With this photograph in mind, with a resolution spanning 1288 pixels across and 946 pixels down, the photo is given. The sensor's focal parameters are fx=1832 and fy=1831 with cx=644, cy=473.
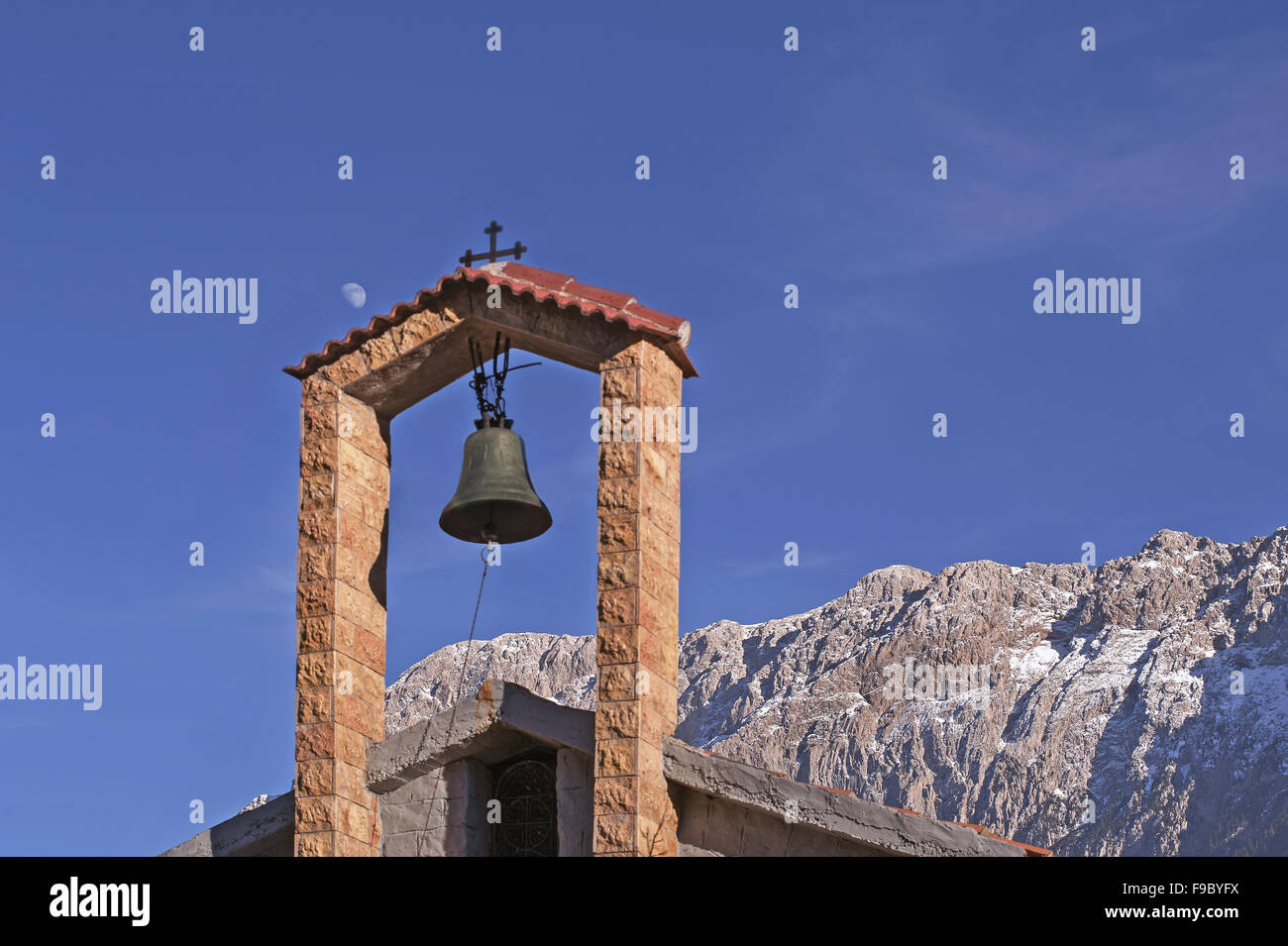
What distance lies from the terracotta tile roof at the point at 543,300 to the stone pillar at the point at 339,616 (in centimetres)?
18

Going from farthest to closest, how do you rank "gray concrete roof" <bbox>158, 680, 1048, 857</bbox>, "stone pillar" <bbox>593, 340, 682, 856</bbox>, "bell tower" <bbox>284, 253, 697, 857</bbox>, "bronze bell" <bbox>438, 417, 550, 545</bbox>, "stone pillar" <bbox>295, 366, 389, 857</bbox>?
"bronze bell" <bbox>438, 417, 550, 545</bbox>
"stone pillar" <bbox>295, 366, 389, 857</bbox>
"bell tower" <bbox>284, 253, 697, 857</bbox>
"stone pillar" <bbox>593, 340, 682, 856</bbox>
"gray concrete roof" <bbox>158, 680, 1048, 857</bbox>

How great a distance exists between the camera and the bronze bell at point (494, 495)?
1531 cm

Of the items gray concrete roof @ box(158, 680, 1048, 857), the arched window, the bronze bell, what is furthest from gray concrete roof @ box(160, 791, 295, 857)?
the bronze bell

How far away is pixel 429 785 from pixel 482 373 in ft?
11.5

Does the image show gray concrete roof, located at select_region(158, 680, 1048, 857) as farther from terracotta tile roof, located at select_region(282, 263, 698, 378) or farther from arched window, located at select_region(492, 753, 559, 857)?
terracotta tile roof, located at select_region(282, 263, 698, 378)

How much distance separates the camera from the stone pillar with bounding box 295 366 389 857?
586 inches

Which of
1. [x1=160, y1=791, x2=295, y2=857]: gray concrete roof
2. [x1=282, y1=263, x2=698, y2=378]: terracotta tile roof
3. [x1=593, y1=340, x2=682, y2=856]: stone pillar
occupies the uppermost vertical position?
[x1=282, y1=263, x2=698, y2=378]: terracotta tile roof

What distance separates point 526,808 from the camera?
595 inches

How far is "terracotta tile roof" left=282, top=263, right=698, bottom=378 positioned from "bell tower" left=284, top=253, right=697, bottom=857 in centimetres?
1

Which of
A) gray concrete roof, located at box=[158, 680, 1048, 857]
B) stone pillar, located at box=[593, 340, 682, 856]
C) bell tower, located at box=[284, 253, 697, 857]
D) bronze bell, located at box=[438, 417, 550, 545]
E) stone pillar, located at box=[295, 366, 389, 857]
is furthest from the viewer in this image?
bronze bell, located at box=[438, 417, 550, 545]

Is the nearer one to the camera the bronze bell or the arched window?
the arched window

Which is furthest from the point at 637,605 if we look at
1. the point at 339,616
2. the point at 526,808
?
the point at 339,616

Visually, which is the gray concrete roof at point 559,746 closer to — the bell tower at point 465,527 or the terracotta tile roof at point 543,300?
the bell tower at point 465,527

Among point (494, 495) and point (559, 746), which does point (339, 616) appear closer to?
point (494, 495)
